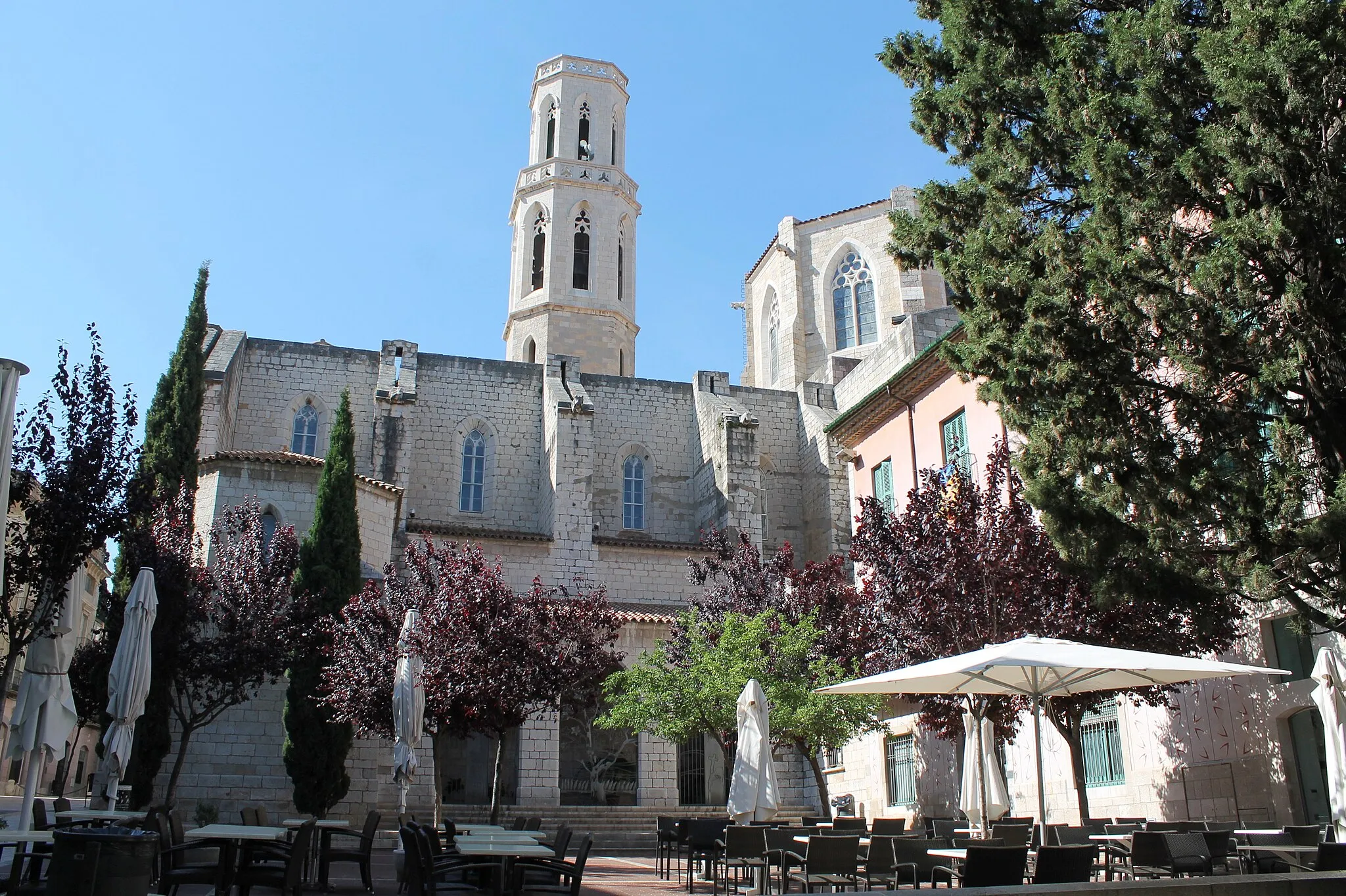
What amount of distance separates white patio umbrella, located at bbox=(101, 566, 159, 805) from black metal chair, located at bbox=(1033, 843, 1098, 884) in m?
9.67

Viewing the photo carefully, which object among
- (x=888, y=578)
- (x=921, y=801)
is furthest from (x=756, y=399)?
(x=888, y=578)

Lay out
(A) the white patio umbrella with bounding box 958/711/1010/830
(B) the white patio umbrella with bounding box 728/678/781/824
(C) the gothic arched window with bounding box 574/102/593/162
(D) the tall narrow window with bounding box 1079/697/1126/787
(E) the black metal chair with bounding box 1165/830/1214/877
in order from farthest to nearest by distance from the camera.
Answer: (C) the gothic arched window with bounding box 574/102/593/162, (D) the tall narrow window with bounding box 1079/697/1126/787, (B) the white patio umbrella with bounding box 728/678/781/824, (A) the white patio umbrella with bounding box 958/711/1010/830, (E) the black metal chair with bounding box 1165/830/1214/877

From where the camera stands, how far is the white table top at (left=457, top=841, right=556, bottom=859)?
23.4 ft

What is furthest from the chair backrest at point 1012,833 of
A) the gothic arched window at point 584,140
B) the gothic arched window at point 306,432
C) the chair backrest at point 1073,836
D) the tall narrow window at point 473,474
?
the gothic arched window at point 584,140

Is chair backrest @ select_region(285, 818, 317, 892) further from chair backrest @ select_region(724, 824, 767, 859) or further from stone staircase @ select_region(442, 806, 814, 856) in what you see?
stone staircase @ select_region(442, 806, 814, 856)

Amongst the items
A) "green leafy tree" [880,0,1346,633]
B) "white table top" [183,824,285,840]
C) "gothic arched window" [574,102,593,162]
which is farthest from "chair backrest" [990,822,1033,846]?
"gothic arched window" [574,102,593,162]

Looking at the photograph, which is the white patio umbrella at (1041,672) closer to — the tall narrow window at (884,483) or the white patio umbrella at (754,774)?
the white patio umbrella at (754,774)

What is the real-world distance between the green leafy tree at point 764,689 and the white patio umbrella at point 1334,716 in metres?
6.63

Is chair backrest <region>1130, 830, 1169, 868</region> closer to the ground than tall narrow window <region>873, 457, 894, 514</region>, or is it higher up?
closer to the ground

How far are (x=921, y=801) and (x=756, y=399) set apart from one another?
641 inches

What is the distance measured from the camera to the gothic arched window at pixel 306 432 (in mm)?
29125

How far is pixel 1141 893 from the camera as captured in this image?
5.08m

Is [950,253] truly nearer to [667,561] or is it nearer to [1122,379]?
[1122,379]

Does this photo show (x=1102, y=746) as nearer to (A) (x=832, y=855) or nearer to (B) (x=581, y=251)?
(A) (x=832, y=855)
